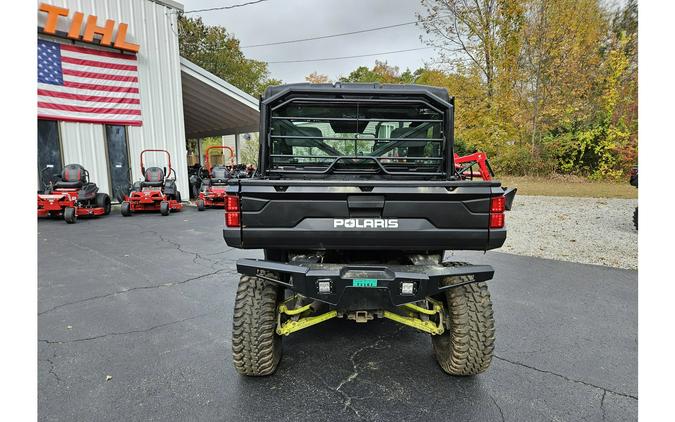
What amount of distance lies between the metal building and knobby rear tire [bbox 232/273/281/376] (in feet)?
35.3

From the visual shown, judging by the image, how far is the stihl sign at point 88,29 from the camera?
9617 millimetres

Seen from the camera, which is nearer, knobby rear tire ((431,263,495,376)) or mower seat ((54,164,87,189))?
knobby rear tire ((431,263,495,376))

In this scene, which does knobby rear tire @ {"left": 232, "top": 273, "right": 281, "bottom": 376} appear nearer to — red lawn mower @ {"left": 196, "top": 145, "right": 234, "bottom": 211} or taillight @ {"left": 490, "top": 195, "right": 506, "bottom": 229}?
taillight @ {"left": 490, "top": 195, "right": 506, "bottom": 229}

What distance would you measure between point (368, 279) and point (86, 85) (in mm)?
12103

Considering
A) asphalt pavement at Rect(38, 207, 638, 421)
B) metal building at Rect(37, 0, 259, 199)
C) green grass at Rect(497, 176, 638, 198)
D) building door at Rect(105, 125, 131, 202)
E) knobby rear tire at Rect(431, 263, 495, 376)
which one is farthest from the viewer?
green grass at Rect(497, 176, 638, 198)

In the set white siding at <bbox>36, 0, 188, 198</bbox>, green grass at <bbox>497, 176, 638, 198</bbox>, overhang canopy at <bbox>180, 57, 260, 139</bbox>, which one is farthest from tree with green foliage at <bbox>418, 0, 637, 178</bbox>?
white siding at <bbox>36, 0, 188, 198</bbox>

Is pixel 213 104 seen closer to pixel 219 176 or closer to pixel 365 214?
pixel 219 176

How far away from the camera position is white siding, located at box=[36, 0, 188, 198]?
10.7 m

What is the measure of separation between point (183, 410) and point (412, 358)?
171 centimetres

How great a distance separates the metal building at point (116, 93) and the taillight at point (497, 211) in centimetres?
1199

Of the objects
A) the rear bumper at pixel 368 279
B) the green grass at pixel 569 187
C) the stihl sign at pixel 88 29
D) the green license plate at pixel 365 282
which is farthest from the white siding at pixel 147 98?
the green grass at pixel 569 187

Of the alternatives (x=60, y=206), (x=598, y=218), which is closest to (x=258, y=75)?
(x=60, y=206)

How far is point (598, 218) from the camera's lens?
9.38m

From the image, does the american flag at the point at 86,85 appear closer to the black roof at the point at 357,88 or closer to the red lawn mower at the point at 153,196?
the red lawn mower at the point at 153,196
